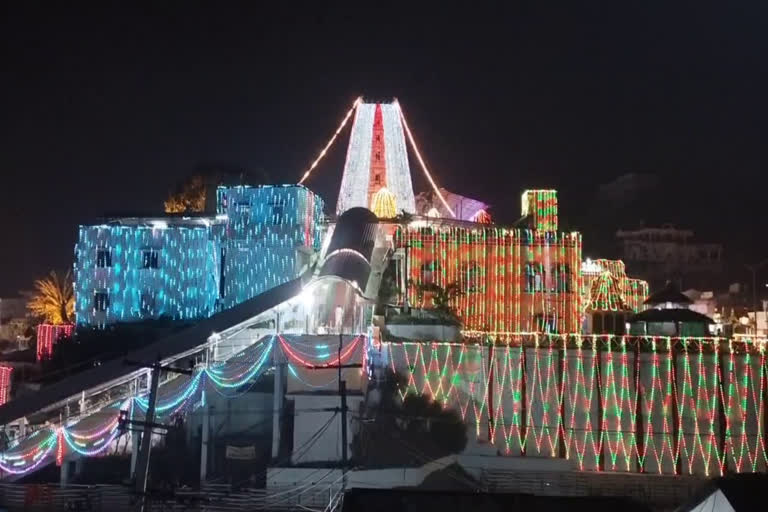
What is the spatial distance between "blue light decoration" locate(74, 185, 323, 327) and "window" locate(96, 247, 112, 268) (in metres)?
0.05

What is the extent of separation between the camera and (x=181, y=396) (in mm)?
24297

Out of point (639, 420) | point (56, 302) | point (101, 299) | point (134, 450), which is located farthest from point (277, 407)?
point (56, 302)

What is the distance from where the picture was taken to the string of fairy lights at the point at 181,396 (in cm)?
2330

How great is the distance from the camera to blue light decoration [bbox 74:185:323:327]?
3738 cm

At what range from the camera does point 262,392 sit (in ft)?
89.2

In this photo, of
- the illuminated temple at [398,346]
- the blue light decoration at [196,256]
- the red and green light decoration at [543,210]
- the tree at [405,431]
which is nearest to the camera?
the tree at [405,431]

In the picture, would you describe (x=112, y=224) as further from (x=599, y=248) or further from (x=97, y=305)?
(x=599, y=248)

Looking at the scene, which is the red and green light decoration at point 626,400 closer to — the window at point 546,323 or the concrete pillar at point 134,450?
the window at point 546,323

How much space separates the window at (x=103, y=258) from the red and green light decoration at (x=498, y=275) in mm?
14107

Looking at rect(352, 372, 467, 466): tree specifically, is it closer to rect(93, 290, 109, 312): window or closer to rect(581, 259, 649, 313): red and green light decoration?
rect(581, 259, 649, 313): red and green light decoration

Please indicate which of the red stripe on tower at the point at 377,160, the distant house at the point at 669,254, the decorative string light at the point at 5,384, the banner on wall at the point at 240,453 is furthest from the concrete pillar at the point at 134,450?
the distant house at the point at 669,254

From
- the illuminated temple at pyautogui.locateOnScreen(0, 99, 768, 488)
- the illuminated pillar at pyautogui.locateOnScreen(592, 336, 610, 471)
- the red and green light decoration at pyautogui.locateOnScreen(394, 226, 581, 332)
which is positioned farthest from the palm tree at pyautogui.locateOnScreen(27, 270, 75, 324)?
the illuminated pillar at pyautogui.locateOnScreen(592, 336, 610, 471)

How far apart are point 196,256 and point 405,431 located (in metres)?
17.8

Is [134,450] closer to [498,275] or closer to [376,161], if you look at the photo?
[498,275]
